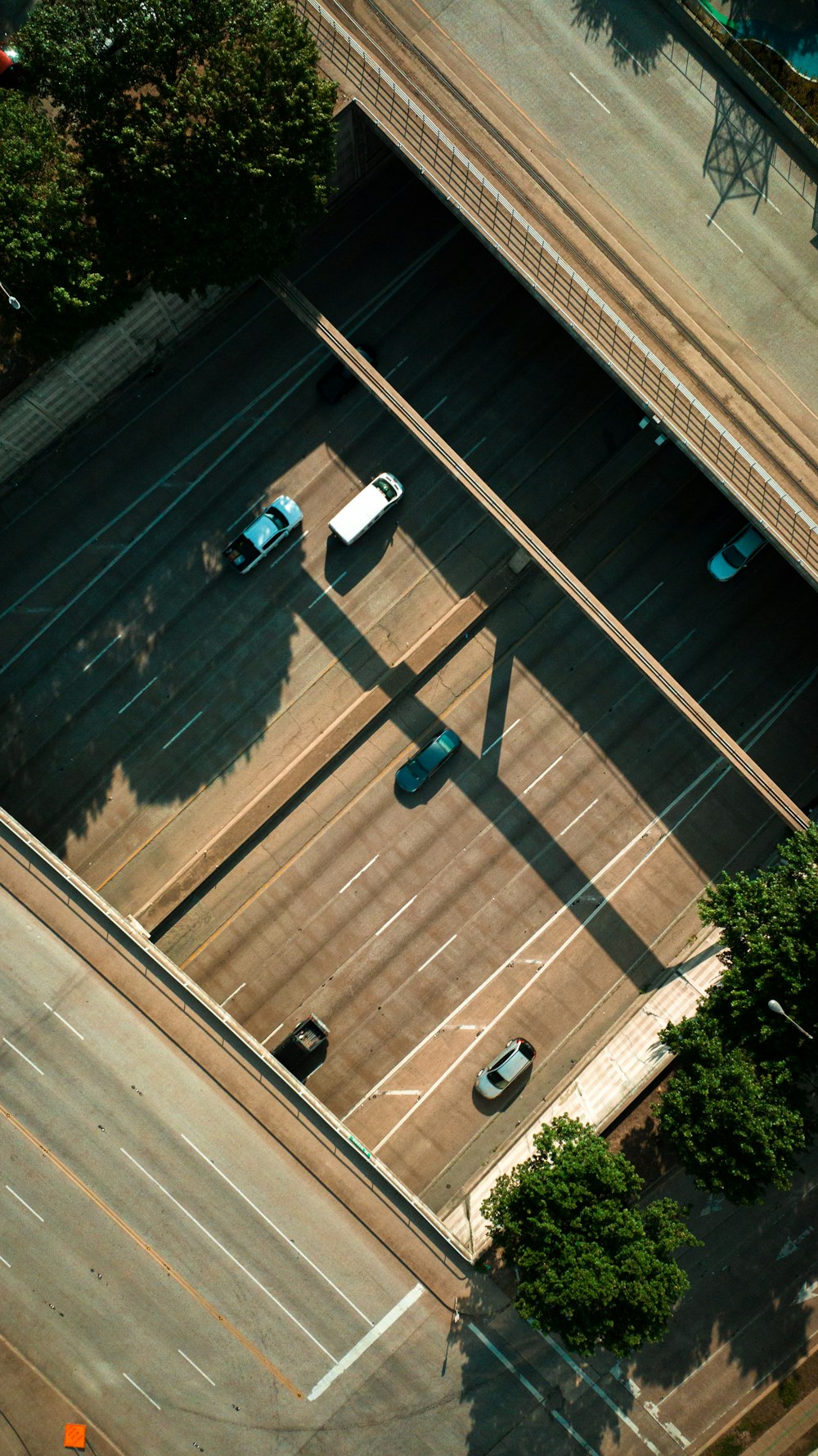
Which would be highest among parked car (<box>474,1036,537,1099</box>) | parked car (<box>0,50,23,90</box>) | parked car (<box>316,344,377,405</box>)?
parked car (<box>0,50,23,90</box>)

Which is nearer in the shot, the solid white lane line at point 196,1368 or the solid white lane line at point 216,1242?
the solid white lane line at point 216,1242

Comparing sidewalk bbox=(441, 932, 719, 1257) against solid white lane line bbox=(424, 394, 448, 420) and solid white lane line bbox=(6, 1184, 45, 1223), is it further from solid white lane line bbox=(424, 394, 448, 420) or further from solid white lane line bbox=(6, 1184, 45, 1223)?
solid white lane line bbox=(424, 394, 448, 420)

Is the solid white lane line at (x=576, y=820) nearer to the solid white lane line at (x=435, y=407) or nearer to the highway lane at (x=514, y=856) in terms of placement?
the highway lane at (x=514, y=856)

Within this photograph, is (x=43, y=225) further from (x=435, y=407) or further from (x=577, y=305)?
(x=577, y=305)

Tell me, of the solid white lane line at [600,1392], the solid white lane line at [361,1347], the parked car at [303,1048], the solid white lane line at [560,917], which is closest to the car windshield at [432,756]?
the solid white lane line at [560,917]

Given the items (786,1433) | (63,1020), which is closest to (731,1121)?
(786,1433)

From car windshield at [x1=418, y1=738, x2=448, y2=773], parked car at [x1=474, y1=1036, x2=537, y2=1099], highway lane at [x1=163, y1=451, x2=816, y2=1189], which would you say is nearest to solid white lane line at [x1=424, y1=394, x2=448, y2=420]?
highway lane at [x1=163, y1=451, x2=816, y2=1189]

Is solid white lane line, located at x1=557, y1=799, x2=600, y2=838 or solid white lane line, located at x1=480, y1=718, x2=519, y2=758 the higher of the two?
solid white lane line, located at x1=480, y1=718, x2=519, y2=758
